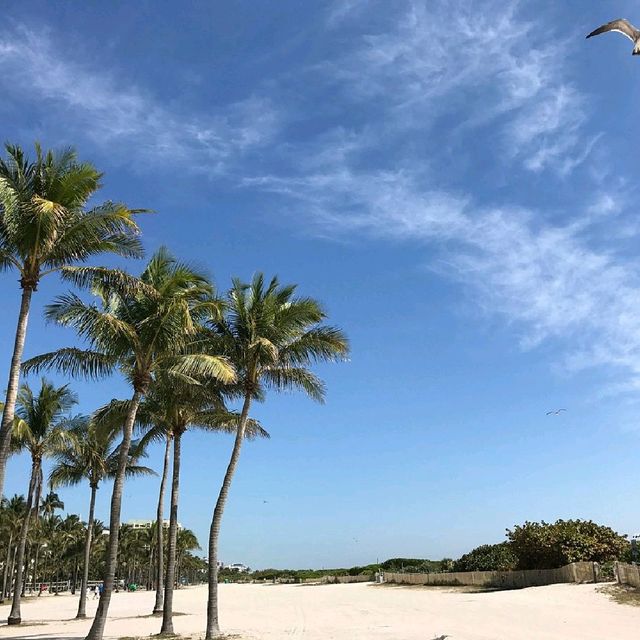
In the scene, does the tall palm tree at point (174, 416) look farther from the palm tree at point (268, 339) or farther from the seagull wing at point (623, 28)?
the seagull wing at point (623, 28)

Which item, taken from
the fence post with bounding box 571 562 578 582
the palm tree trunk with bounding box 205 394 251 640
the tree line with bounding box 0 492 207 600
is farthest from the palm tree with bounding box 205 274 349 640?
the tree line with bounding box 0 492 207 600

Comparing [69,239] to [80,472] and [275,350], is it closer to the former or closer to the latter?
[275,350]

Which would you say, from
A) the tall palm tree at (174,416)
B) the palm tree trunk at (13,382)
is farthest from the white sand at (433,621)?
the palm tree trunk at (13,382)

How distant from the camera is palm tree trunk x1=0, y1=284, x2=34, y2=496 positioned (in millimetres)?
13750

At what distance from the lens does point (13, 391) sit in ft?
45.5

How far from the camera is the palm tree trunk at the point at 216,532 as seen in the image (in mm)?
18234

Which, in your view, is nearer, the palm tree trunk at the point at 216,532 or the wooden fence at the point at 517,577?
the palm tree trunk at the point at 216,532

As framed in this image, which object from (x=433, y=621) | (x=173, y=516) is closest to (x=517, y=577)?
(x=433, y=621)

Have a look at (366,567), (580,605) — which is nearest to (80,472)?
(580,605)

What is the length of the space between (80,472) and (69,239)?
20.2 m

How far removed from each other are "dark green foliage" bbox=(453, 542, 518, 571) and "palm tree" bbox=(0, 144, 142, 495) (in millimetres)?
36887

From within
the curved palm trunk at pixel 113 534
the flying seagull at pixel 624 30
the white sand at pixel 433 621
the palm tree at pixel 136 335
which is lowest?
the white sand at pixel 433 621

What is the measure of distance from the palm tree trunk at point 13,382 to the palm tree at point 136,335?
198cm

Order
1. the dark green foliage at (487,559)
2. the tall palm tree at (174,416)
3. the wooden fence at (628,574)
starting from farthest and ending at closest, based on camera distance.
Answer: the dark green foliage at (487,559)
the wooden fence at (628,574)
the tall palm tree at (174,416)
